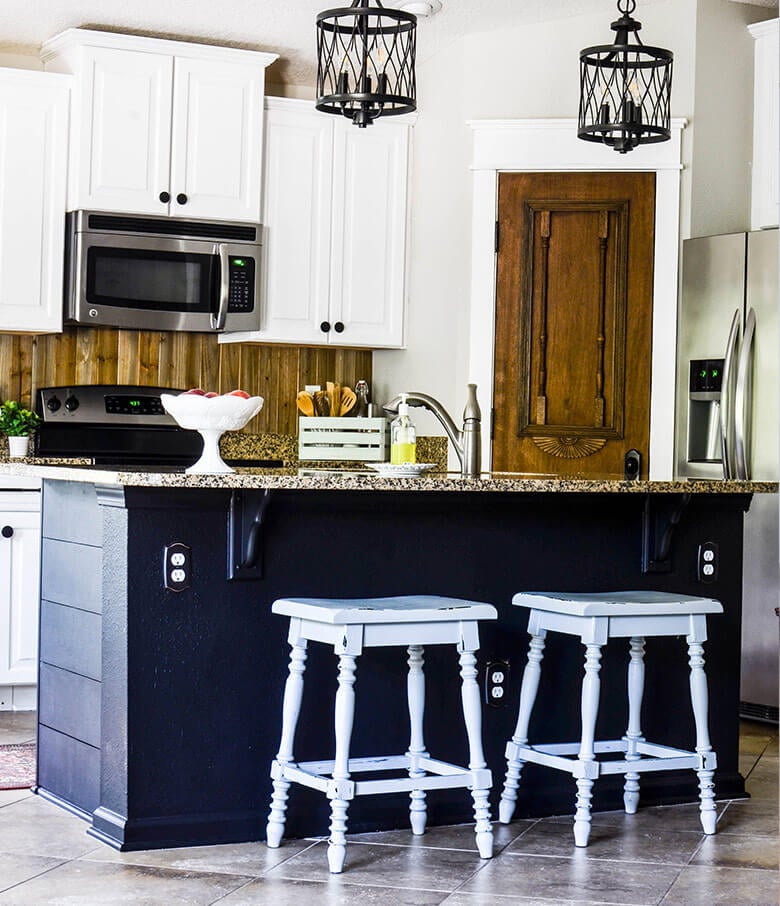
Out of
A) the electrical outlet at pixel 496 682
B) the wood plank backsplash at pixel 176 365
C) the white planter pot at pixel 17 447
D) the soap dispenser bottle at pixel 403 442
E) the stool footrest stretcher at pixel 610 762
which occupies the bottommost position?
the stool footrest stretcher at pixel 610 762

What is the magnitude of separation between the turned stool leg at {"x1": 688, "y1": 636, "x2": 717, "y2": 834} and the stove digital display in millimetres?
2843

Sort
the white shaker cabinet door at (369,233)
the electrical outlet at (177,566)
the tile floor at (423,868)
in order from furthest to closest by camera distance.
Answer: the white shaker cabinet door at (369,233) < the electrical outlet at (177,566) < the tile floor at (423,868)

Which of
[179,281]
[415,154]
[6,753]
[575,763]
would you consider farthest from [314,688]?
[415,154]

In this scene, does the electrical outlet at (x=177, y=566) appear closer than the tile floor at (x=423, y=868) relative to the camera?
No

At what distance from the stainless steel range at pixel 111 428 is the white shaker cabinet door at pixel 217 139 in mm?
791

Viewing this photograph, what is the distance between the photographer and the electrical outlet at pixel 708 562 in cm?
388

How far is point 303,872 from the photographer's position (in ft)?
9.87

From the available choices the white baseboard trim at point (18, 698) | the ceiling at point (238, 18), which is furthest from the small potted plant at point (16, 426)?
the ceiling at point (238, 18)

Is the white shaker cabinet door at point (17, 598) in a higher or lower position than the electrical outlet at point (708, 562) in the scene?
lower

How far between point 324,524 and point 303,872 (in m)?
0.84

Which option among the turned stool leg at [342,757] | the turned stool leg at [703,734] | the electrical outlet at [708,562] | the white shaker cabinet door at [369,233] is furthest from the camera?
the white shaker cabinet door at [369,233]

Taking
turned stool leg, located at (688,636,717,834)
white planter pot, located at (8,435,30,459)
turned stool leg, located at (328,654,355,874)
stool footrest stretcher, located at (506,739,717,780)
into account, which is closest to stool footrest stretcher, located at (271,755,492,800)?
turned stool leg, located at (328,654,355,874)

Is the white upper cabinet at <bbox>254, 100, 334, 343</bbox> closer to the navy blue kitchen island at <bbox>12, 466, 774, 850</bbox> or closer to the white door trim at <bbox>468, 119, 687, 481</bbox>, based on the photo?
the white door trim at <bbox>468, 119, 687, 481</bbox>

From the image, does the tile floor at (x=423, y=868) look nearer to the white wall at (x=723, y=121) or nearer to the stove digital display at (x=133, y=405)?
the stove digital display at (x=133, y=405)
